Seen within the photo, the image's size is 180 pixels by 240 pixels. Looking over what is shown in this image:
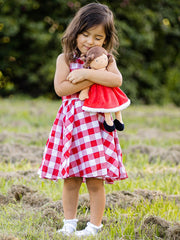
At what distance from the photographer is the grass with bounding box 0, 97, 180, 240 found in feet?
7.60

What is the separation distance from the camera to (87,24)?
2.17m

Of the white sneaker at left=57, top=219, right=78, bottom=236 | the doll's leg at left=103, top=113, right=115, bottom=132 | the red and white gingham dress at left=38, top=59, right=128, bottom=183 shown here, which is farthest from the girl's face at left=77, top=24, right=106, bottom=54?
the white sneaker at left=57, top=219, right=78, bottom=236

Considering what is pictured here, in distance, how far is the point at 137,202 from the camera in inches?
109

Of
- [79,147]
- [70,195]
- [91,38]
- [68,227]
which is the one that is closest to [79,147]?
[79,147]

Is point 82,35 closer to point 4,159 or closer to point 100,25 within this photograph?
point 100,25

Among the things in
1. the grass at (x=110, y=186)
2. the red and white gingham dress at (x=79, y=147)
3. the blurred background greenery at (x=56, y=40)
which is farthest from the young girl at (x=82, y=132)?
the blurred background greenery at (x=56, y=40)

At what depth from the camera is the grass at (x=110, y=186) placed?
7.60ft

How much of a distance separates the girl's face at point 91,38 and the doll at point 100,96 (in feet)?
0.12

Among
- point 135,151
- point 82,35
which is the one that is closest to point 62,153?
point 82,35

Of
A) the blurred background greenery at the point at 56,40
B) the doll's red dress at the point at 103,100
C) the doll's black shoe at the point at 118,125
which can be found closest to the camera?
the doll's red dress at the point at 103,100

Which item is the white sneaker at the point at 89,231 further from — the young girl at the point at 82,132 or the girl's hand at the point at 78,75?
the girl's hand at the point at 78,75

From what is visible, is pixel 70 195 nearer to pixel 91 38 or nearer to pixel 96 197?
pixel 96 197

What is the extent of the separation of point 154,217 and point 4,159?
2013 millimetres

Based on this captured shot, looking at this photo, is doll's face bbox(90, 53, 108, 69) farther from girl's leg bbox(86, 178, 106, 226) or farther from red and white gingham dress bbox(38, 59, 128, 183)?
girl's leg bbox(86, 178, 106, 226)
